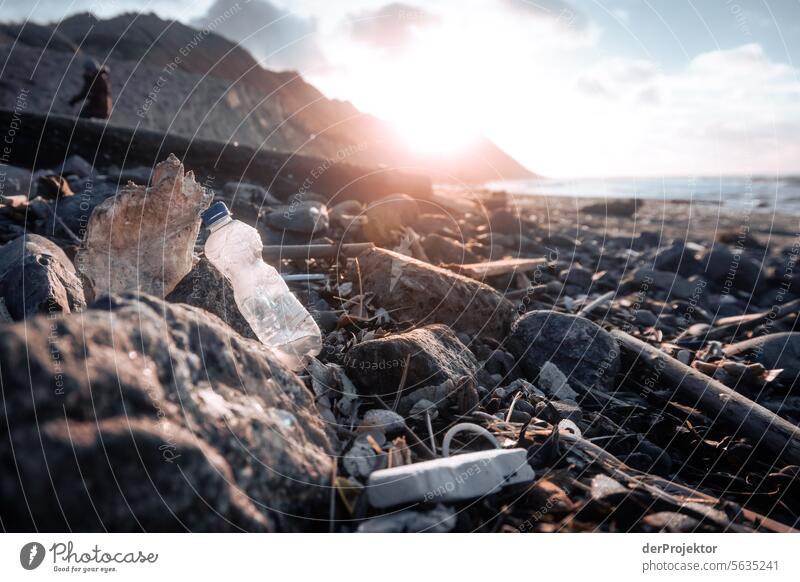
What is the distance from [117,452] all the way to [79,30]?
2835 inches

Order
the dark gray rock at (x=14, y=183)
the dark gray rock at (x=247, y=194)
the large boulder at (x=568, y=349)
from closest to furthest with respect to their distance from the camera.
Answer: the large boulder at (x=568, y=349) < the dark gray rock at (x=14, y=183) < the dark gray rock at (x=247, y=194)

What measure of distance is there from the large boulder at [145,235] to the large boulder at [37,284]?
0.18 metres

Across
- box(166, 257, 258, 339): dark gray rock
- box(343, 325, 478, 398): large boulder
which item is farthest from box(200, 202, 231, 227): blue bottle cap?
box(343, 325, 478, 398): large boulder

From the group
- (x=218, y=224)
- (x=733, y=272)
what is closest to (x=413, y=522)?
(x=218, y=224)

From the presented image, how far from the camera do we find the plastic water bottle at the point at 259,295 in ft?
10.1

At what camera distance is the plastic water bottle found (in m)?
3.07

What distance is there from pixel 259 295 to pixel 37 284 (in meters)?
1.32

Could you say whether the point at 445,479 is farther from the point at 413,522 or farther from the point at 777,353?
the point at 777,353

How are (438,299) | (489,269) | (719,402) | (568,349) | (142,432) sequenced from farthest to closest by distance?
1. (489,269)
2. (438,299)
3. (568,349)
4. (719,402)
5. (142,432)

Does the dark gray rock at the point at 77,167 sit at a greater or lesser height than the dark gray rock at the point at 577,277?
greater

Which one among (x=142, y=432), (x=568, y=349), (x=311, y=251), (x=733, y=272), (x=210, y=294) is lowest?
(x=568, y=349)

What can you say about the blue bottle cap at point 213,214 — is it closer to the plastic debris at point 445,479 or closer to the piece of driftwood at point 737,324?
the plastic debris at point 445,479

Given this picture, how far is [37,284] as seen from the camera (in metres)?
2.47

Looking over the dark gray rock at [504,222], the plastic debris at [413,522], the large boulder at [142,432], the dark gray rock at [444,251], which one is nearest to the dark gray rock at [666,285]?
the dark gray rock at [444,251]
